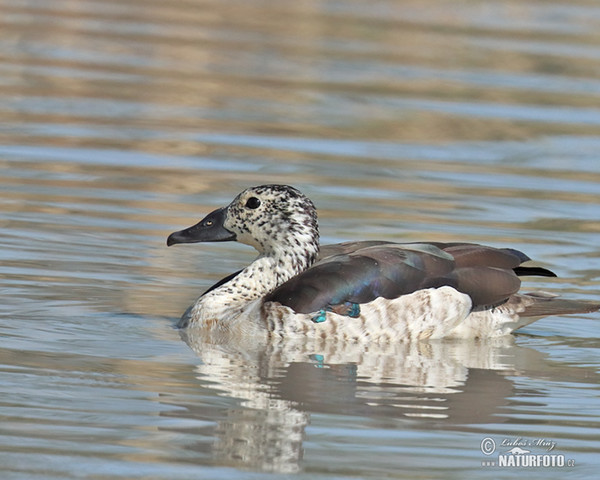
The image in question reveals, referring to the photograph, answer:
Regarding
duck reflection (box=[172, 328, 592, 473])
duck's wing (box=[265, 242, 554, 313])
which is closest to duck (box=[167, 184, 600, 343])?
duck's wing (box=[265, 242, 554, 313])

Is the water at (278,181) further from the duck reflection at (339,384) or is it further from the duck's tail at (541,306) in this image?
the duck's tail at (541,306)

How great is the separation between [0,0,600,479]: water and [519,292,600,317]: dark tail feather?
199 mm

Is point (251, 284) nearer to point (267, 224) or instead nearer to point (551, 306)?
point (267, 224)

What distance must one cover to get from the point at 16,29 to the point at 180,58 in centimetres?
275

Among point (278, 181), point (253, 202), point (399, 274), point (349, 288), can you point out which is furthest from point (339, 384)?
point (278, 181)

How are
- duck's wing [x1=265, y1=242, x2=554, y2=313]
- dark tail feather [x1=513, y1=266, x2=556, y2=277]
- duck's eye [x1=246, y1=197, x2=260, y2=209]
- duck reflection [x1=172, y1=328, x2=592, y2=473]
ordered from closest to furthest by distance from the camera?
duck reflection [x1=172, y1=328, x2=592, y2=473], duck's wing [x1=265, y1=242, x2=554, y2=313], dark tail feather [x1=513, y1=266, x2=556, y2=277], duck's eye [x1=246, y1=197, x2=260, y2=209]

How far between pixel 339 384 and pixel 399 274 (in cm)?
130

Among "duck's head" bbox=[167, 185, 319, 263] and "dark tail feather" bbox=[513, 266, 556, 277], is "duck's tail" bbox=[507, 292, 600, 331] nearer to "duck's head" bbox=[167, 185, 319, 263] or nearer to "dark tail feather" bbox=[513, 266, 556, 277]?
"dark tail feather" bbox=[513, 266, 556, 277]

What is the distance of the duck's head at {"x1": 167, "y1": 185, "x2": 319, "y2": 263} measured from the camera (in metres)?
10.0

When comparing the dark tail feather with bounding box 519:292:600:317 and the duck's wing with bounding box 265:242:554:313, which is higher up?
the duck's wing with bounding box 265:242:554:313

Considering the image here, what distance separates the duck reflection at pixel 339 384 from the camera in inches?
288

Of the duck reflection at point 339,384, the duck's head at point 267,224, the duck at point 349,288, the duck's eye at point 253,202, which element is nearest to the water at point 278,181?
the duck reflection at point 339,384

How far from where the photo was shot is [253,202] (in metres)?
10.2

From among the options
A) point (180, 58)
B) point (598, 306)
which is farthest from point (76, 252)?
point (180, 58)
